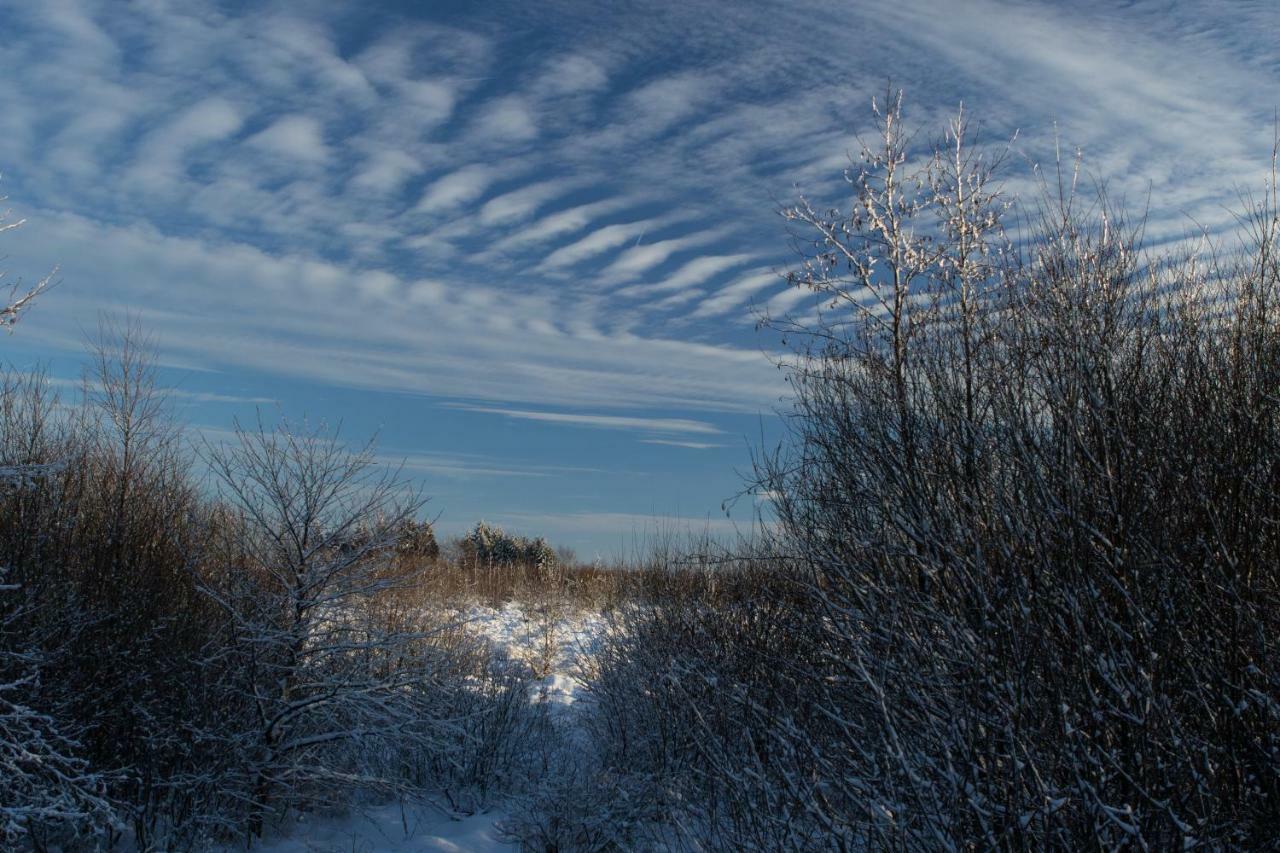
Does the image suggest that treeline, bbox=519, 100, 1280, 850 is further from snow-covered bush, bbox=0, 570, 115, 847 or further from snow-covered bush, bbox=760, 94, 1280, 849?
snow-covered bush, bbox=0, 570, 115, 847

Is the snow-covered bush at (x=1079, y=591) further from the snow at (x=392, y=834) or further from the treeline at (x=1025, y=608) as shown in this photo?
the snow at (x=392, y=834)

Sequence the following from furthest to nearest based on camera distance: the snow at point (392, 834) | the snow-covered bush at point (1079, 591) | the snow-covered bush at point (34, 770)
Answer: the snow at point (392, 834)
the snow-covered bush at point (34, 770)
the snow-covered bush at point (1079, 591)

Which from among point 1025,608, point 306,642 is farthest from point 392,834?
point 1025,608

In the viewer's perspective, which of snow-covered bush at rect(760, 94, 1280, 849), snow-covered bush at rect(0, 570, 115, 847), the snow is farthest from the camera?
the snow

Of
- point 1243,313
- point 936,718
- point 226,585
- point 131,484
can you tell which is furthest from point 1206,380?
point 131,484

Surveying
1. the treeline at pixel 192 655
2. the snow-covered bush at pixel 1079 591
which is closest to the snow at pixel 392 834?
the treeline at pixel 192 655

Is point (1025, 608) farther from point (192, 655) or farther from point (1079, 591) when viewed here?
point (192, 655)

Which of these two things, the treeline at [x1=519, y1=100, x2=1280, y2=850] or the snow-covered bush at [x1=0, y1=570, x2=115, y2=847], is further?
the snow-covered bush at [x1=0, y1=570, x2=115, y2=847]

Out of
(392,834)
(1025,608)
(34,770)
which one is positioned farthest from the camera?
(392,834)

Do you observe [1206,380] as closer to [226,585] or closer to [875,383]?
[875,383]

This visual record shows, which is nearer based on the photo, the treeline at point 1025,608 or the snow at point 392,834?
the treeline at point 1025,608

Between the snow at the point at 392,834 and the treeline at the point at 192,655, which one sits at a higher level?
the treeline at the point at 192,655

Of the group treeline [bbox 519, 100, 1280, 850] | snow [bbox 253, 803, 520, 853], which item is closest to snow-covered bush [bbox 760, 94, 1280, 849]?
treeline [bbox 519, 100, 1280, 850]

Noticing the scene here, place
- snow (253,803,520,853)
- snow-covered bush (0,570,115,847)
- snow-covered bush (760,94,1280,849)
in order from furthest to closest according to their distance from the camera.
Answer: snow (253,803,520,853) < snow-covered bush (0,570,115,847) < snow-covered bush (760,94,1280,849)
